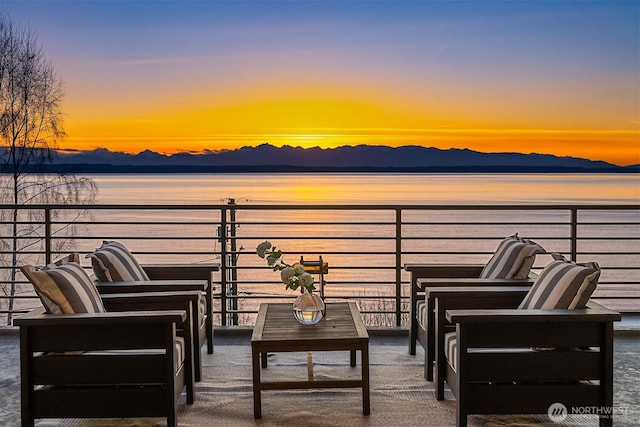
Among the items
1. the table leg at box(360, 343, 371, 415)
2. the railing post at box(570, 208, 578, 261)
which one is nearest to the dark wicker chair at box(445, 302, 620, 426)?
the table leg at box(360, 343, 371, 415)

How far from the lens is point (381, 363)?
485 centimetres

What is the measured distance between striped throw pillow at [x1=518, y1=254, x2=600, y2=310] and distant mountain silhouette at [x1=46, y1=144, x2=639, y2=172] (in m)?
7.33

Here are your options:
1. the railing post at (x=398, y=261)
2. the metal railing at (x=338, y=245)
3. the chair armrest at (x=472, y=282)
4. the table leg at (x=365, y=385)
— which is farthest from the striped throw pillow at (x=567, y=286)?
the metal railing at (x=338, y=245)

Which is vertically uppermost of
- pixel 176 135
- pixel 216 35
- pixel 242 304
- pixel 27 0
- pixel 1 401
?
pixel 27 0

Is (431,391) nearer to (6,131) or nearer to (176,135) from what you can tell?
(176,135)

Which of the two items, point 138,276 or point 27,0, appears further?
point 27,0

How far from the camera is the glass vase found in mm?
Result: 4055

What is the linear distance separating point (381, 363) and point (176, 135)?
709 cm

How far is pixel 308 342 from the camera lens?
3.72 meters

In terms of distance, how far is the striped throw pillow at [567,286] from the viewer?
3451 millimetres

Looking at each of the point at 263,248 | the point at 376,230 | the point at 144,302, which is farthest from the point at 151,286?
the point at 376,230

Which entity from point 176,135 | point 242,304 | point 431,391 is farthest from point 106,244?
point 242,304

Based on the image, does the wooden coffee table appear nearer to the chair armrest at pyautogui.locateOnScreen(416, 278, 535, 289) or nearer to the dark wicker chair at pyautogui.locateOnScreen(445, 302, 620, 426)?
the dark wicker chair at pyautogui.locateOnScreen(445, 302, 620, 426)

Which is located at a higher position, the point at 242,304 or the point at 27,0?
the point at 27,0
